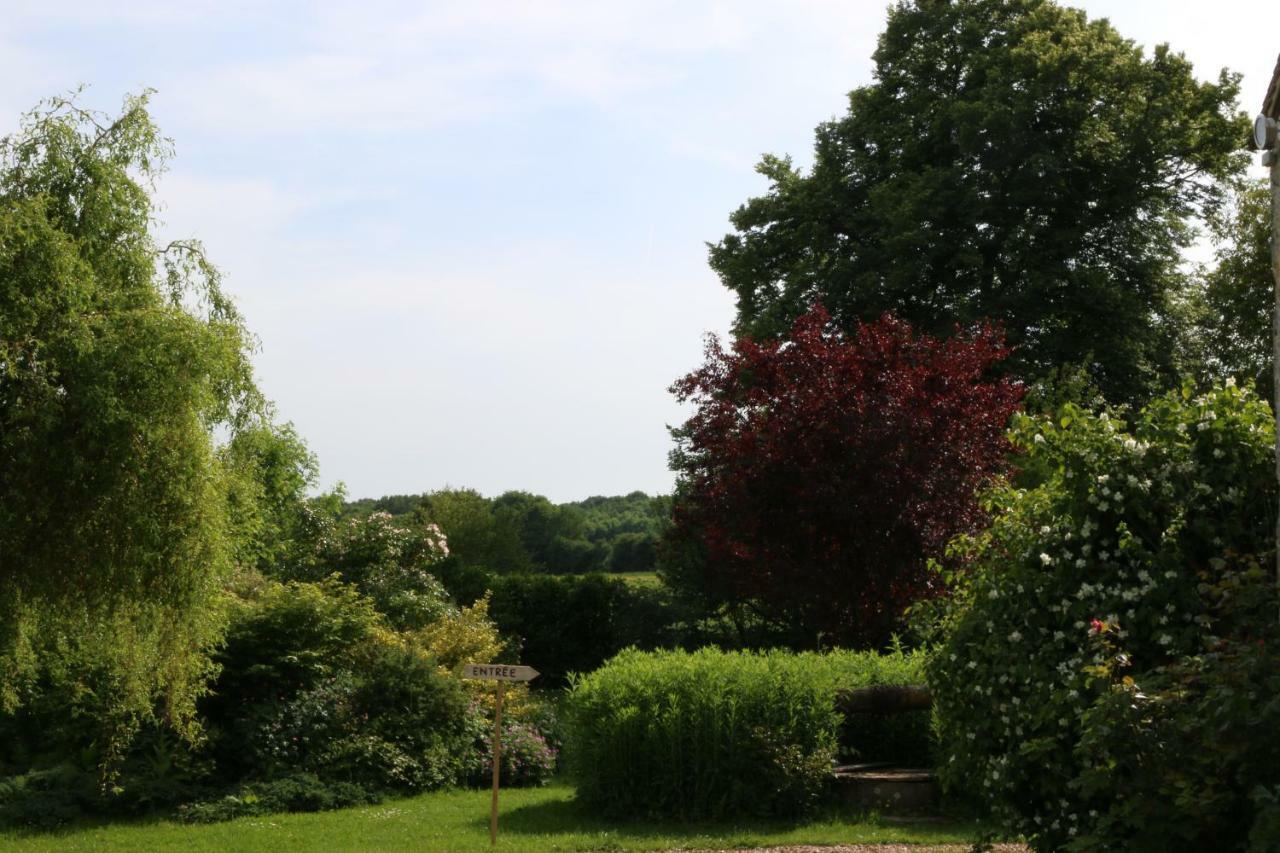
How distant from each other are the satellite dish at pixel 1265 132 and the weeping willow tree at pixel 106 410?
22.6ft

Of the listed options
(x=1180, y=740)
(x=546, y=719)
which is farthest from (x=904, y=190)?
(x=1180, y=740)

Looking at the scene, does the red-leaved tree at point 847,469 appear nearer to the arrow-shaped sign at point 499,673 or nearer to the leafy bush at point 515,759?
the leafy bush at point 515,759

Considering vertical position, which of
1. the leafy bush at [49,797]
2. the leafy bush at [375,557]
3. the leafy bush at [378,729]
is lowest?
the leafy bush at [49,797]

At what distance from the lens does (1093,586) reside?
707cm

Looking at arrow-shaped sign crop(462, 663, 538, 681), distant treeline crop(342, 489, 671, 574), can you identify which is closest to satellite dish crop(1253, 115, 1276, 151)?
arrow-shaped sign crop(462, 663, 538, 681)

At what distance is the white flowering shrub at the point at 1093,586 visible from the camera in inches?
271

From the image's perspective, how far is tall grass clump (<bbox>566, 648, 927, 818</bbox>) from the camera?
11047mm

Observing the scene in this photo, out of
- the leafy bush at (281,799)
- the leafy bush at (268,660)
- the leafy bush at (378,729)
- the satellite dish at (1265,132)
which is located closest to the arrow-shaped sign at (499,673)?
the leafy bush at (281,799)

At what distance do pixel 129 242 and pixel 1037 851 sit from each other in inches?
299

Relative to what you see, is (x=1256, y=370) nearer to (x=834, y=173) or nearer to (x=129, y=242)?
(x=834, y=173)

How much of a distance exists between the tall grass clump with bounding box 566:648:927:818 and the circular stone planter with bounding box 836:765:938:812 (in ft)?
0.76

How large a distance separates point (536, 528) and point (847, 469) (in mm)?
52537

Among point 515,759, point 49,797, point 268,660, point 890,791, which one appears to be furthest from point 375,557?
point 890,791

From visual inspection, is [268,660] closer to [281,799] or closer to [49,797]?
[281,799]
